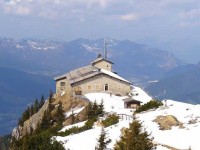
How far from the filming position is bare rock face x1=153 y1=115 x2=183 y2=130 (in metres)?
43.9

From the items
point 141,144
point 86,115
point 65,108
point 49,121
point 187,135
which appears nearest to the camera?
point 141,144

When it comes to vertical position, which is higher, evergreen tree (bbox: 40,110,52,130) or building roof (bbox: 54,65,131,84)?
building roof (bbox: 54,65,131,84)

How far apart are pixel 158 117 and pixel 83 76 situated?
45190 millimetres

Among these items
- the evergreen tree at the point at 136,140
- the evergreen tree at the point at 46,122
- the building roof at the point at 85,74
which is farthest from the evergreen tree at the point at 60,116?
the evergreen tree at the point at 136,140

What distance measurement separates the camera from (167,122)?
44469 mm

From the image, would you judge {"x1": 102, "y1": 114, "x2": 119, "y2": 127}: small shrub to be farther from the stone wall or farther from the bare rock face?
the stone wall

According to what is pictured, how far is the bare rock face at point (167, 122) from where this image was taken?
1727 inches

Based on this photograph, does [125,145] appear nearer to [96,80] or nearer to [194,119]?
[194,119]

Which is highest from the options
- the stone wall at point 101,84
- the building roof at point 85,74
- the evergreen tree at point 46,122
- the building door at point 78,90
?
the building roof at point 85,74

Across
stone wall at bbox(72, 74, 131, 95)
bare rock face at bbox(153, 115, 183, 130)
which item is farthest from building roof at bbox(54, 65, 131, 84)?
bare rock face at bbox(153, 115, 183, 130)

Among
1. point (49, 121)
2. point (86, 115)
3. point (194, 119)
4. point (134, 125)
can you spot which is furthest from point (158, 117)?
point (49, 121)

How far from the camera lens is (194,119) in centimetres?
4506

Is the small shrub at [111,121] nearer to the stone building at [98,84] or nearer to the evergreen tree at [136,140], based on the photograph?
the evergreen tree at [136,140]

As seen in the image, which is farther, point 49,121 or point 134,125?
point 49,121
